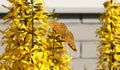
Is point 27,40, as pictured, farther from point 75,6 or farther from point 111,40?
point 75,6

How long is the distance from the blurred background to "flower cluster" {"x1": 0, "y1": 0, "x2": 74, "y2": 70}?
4170mm

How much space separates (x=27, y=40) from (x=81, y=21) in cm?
448

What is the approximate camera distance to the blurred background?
757 centimetres

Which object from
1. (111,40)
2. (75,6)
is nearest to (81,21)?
(75,6)

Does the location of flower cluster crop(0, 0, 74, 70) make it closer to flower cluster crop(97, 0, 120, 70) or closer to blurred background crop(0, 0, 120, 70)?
flower cluster crop(97, 0, 120, 70)

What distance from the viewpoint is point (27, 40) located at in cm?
319

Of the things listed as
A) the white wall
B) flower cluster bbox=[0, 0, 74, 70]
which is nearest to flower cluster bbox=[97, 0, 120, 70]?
flower cluster bbox=[0, 0, 74, 70]

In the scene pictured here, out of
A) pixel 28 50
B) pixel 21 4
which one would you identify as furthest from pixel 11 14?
pixel 28 50

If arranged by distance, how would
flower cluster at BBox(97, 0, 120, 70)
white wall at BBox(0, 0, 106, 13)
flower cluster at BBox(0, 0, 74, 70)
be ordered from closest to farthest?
flower cluster at BBox(0, 0, 74, 70), flower cluster at BBox(97, 0, 120, 70), white wall at BBox(0, 0, 106, 13)

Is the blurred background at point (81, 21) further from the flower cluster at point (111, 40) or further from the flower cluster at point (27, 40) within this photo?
the flower cluster at point (27, 40)

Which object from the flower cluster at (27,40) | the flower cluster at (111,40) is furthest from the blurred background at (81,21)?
the flower cluster at (27,40)

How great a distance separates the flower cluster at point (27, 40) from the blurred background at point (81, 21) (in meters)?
4.17

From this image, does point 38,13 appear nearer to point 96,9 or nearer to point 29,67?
point 29,67

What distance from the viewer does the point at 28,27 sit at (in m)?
3.22
